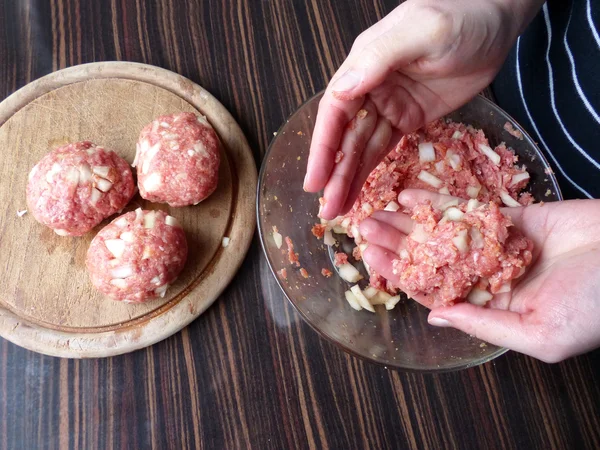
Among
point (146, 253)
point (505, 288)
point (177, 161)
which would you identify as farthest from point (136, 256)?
point (505, 288)

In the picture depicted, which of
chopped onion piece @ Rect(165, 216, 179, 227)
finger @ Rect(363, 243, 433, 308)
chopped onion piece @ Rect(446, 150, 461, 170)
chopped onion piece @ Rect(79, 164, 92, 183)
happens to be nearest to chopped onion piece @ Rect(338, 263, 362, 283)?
finger @ Rect(363, 243, 433, 308)

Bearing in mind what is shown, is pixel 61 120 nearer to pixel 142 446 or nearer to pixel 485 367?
pixel 142 446

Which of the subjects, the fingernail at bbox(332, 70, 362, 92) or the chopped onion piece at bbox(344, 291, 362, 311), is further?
the chopped onion piece at bbox(344, 291, 362, 311)

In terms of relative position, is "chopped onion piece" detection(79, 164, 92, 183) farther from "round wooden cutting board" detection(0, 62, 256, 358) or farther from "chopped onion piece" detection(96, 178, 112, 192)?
"round wooden cutting board" detection(0, 62, 256, 358)

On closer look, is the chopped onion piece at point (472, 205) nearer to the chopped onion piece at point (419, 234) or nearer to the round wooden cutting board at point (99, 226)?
the chopped onion piece at point (419, 234)

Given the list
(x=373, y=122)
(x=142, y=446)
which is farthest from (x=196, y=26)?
(x=142, y=446)

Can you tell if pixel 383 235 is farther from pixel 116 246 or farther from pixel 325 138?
pixel 116 246

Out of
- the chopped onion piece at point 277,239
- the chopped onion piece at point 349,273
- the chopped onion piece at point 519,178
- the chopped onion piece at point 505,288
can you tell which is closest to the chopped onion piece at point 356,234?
the chopped onion piece at point 349,273
